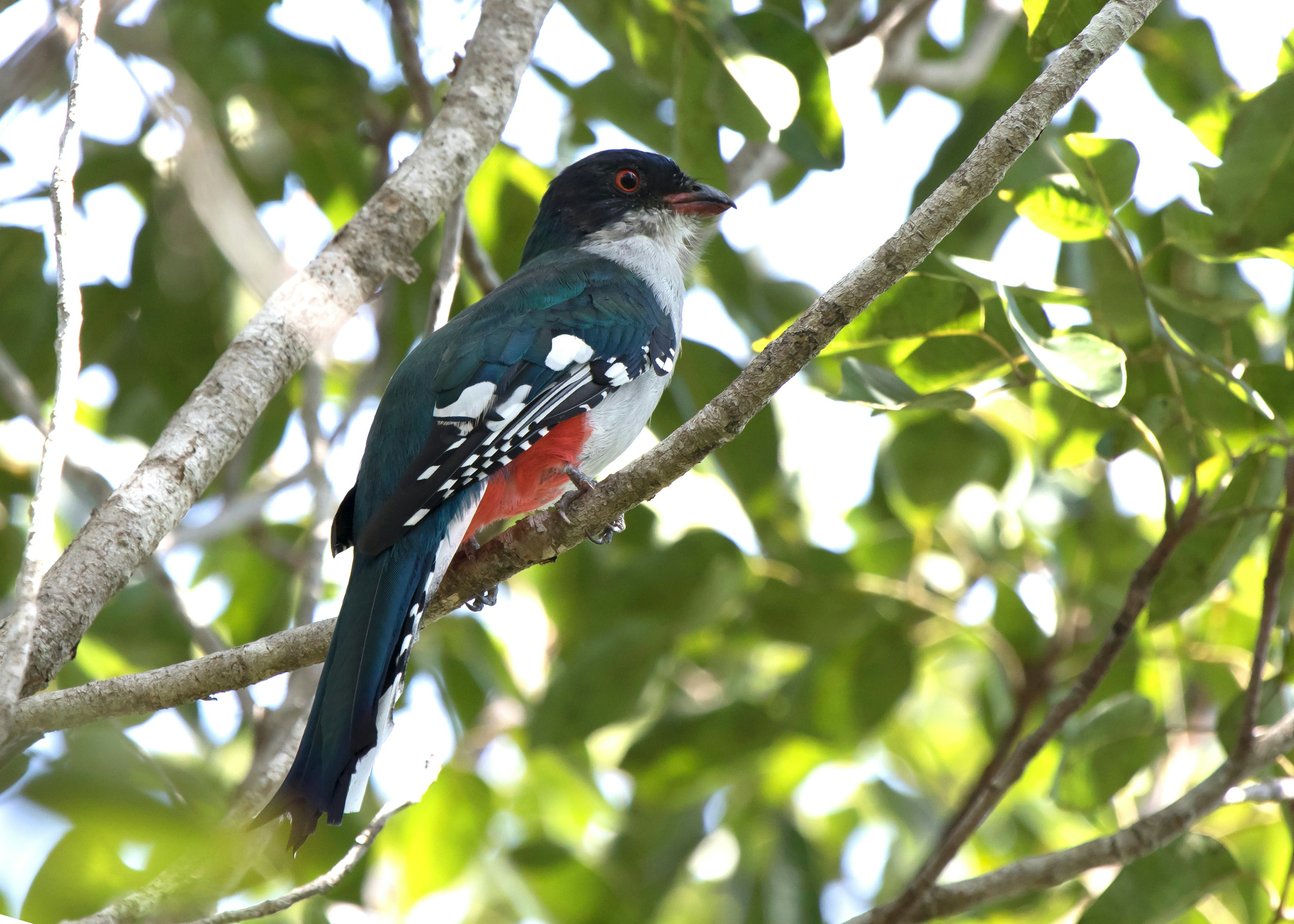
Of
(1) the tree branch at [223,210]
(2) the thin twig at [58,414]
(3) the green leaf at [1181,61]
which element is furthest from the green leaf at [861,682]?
(2) the thin twig at [58,414]

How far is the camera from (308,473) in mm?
4215

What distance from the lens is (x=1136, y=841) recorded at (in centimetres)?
276

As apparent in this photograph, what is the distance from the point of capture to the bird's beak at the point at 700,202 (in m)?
4.38

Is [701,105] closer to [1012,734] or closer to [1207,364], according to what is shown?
[1207,364]

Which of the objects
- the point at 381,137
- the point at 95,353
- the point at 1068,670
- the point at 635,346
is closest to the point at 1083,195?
the point at 635,346

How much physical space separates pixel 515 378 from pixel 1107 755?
6.08 ft

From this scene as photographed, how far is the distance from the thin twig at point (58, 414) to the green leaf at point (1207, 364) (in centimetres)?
222

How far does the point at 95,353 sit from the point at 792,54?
8.75 feet

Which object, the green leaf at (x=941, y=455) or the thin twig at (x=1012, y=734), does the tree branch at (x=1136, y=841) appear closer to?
the thin twig at (x=1012, y=734)

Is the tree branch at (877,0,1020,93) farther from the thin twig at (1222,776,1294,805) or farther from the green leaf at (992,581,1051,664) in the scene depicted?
the thin twig at (1222,776,1294,805)

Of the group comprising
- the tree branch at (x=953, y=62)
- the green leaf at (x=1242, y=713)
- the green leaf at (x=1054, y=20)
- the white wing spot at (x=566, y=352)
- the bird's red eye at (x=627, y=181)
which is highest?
the bird's red eye at (x=627, y=181)

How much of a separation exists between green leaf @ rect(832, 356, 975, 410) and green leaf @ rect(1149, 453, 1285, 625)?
771 mm

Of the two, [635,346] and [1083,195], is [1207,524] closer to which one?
[1083,195]

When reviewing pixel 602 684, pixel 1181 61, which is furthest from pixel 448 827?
pixel 1181 61
